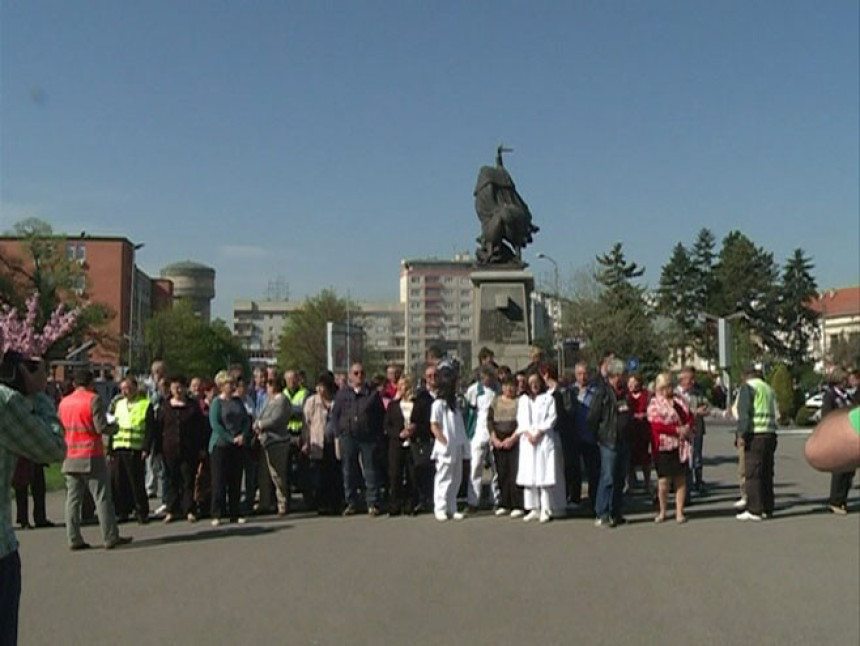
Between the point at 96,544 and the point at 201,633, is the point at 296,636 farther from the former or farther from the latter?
the point at 96,544

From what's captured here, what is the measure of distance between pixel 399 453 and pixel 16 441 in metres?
9.48

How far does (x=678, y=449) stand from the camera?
42.3 ft

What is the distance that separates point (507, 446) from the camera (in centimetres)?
1390

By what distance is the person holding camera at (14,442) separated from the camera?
14.7 feet

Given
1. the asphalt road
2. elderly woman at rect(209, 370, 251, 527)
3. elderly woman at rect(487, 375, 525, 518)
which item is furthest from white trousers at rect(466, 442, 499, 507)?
elderly woman at rect(209, 370, 251, 527)

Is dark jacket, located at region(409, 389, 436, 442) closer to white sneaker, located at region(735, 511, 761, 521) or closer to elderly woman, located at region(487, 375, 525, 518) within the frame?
elderly woman, located at region(487, 375, 525, 518)

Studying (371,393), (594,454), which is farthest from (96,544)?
(594,454)

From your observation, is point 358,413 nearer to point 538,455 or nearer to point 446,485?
point 446,485

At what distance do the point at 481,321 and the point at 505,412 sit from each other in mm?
11463

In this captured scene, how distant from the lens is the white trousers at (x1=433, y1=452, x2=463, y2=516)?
43.7 ft

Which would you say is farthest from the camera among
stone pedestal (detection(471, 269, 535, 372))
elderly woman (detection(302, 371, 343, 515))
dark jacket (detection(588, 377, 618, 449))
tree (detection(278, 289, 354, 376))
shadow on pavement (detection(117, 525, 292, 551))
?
tree (detection(278, 289, 354, 376))

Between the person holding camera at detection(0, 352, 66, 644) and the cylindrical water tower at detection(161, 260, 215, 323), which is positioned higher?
the cylindrical water tower at detection(161, 260, 215, 323)

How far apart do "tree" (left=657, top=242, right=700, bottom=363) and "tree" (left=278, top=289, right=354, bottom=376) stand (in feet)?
88.9

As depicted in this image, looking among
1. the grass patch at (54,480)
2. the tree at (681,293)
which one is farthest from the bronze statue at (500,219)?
the tree at (681,293)
